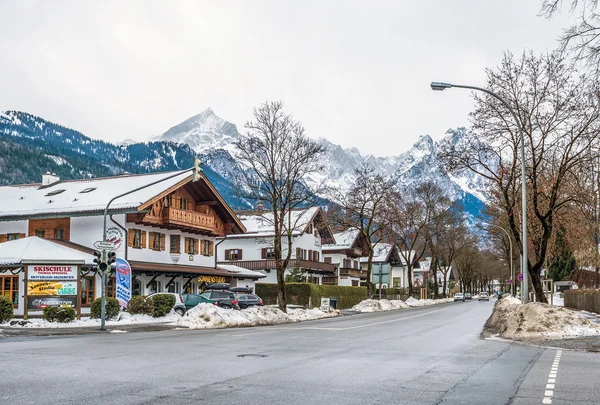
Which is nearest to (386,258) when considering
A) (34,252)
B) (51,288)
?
(34,252)

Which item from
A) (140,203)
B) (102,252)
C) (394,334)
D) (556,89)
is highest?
(556,89)

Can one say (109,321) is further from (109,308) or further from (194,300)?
(194,300)

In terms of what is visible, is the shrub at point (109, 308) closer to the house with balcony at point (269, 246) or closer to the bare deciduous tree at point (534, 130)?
the bare deciduous tree at point (534, 130)

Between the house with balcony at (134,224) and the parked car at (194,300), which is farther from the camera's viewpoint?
the house with balcony at (134,224)

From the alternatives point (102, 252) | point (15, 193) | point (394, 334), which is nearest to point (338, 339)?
point (394, 334)

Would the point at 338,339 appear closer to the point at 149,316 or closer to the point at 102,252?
the point at 102,252

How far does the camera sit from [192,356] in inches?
636

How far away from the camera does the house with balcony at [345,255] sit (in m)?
91.1

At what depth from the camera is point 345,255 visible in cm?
9388

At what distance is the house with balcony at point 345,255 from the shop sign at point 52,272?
56.0m

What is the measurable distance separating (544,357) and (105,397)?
11.1 metres

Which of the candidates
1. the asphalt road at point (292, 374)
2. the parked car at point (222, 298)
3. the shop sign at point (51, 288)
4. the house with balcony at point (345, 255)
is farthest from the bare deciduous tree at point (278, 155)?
the house with balcony at point (345, 255)

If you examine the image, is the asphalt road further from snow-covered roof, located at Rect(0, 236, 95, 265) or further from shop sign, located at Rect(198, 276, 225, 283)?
shop sign, located at Rect(198, 276, 225, 283)

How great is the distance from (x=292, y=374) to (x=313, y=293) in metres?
45.5
